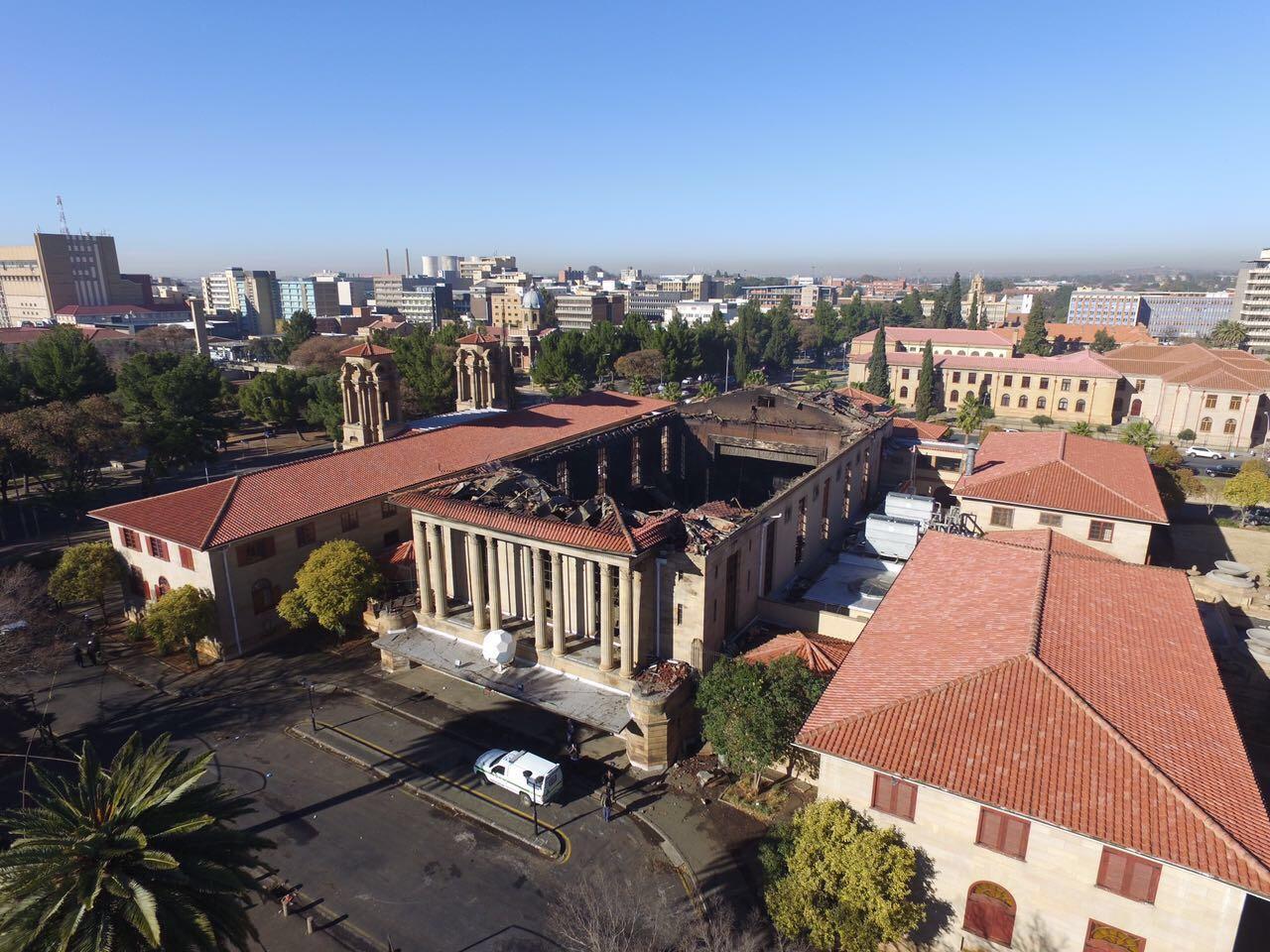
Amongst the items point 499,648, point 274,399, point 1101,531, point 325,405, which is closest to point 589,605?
point 499,648

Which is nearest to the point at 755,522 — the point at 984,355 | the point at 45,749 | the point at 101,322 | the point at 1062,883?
the point at 1062,883

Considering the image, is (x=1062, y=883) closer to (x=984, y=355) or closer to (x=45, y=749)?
(x=45, y=749)

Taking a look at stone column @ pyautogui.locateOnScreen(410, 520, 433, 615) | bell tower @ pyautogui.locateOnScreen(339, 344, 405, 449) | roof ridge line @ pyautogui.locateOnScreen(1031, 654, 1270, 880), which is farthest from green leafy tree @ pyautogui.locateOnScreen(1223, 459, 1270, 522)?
bell tower @ pyautogui.locateOnScreen(339, 344, 405, 449)

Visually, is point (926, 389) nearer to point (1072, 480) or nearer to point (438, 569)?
point (1072, 480)

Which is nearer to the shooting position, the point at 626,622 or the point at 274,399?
the point at 626,622

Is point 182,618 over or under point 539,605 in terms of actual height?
under

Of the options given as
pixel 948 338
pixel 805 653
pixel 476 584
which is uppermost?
pixel 948 338
